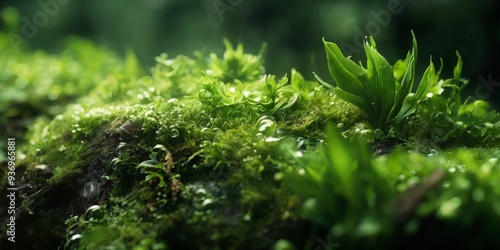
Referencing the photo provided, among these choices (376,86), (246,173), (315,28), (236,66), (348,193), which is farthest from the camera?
(315,28)

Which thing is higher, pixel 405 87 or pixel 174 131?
pixel 174 131

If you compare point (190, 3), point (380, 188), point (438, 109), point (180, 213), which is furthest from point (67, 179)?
point (190, 3)

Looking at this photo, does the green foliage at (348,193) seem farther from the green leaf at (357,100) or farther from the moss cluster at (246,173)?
the green leaf at (357,100)

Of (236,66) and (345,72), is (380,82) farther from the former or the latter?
(236,66)

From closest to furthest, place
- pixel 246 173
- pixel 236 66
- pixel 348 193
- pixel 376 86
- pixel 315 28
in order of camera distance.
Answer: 1. pixel 348 193
2. pixel 246 173
3. pixel 376 86
4. pixel 236 66
5. pixel 315 28

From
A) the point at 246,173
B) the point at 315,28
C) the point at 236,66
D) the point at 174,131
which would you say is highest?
the point at 315,28

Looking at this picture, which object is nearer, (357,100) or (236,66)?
(357,100)

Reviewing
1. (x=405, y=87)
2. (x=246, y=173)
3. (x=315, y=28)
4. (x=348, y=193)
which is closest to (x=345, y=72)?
(x=405, y=87)
